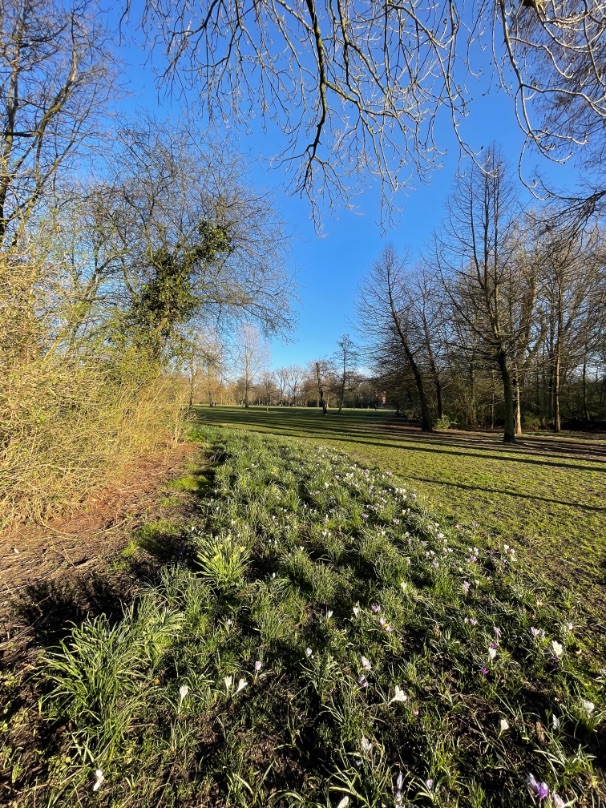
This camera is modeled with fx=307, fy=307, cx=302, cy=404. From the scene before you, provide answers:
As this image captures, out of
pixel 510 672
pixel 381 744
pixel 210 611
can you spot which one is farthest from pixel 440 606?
pixel 210 611

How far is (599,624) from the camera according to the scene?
7.61 ft

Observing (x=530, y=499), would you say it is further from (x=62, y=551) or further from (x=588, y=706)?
(x=62, y=551)

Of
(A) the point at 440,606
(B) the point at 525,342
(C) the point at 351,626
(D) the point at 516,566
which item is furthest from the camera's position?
(B) the point at 525,342

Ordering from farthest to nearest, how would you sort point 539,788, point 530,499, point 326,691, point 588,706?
point 530,499 < point 326,691 < point 588,706 < point 539,788

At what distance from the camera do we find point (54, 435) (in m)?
3.39

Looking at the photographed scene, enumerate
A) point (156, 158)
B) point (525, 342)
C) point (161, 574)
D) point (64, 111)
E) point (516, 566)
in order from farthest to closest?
point (525, 342) < point (156, 158) < point (64, 111) < point (516, 566) < point (161, 574)

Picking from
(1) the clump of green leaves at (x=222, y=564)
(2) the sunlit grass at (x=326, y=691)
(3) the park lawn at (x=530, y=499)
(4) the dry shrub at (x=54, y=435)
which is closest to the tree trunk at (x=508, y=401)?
(3) the park lawn at (x=530, y=499)

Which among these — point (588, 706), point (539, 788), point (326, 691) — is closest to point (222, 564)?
point (326, 691)

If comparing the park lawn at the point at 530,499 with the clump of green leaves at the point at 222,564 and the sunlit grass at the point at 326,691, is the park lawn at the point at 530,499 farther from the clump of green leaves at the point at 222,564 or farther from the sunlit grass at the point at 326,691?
the clump of green leaves at the point at 222,564

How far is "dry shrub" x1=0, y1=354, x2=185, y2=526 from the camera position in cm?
292

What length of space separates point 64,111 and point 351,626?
29.3 ft

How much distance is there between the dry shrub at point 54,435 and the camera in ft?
9.59

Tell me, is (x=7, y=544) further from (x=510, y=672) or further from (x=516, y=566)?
(x=516, y=566)

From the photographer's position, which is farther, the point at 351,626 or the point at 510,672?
the point at 351,626
